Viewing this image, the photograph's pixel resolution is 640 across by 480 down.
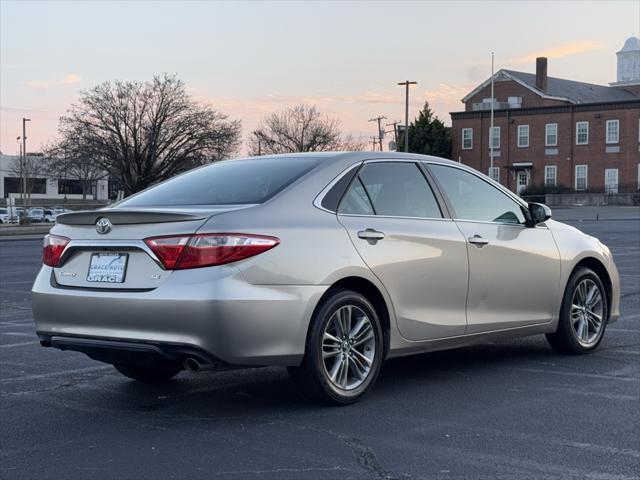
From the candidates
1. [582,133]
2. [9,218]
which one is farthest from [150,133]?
[582,133]

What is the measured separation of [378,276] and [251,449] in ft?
5.33

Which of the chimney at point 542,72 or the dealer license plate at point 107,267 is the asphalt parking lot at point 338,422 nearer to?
the dealer license plate at point 107,267

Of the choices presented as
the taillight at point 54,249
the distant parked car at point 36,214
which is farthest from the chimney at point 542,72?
the taillight at point 54,249

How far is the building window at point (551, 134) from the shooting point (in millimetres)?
67312

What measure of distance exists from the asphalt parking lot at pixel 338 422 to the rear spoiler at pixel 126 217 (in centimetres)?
123

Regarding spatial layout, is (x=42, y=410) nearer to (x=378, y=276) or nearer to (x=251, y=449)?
(x=251, y=449)

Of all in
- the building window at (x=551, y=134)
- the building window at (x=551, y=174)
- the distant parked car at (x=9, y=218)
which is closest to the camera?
the distant parked car at (x=9, y=218)

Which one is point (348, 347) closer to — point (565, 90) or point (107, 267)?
point (107, 267)

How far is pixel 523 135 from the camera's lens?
68.7 m

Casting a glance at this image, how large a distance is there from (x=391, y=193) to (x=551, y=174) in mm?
64047

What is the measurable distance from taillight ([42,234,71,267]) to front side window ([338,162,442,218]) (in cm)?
185

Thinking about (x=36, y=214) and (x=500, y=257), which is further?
(x=36, y=214)

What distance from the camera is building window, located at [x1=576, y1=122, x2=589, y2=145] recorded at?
66062mm

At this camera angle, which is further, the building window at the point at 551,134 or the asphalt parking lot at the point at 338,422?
the building window at the point at 551,134
